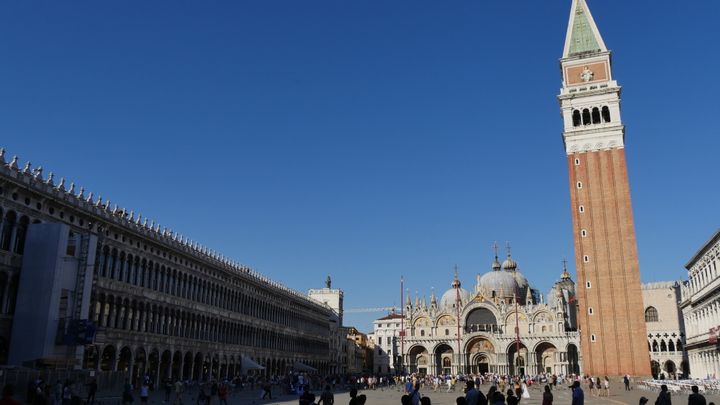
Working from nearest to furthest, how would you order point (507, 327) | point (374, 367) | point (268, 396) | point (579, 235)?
point (268, 396) → point (579, 235) → point (507, 327) → point (374, 367)

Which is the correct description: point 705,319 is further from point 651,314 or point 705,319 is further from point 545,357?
point 545,357

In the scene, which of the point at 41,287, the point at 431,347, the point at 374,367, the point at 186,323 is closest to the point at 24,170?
the point at 41,287

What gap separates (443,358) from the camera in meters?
88.0

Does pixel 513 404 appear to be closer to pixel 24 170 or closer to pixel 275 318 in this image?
pixel 24 170

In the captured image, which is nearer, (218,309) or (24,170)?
(24,170)

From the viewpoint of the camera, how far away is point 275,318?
64938 millimetres

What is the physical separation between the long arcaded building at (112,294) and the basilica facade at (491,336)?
31.4 metres

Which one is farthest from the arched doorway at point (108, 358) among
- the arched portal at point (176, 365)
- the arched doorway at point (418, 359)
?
the arched doorway at point (418, 359)

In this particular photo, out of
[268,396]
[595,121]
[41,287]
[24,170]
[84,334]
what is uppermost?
[595,121]

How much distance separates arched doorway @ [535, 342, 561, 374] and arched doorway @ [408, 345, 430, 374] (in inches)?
626

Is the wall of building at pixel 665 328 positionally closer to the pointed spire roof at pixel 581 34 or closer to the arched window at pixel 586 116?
the arched window at pixel 586 116

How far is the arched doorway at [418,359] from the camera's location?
88250mm

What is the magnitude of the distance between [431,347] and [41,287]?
65.4m

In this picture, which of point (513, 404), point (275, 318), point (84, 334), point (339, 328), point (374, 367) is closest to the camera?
point (513, 404)
